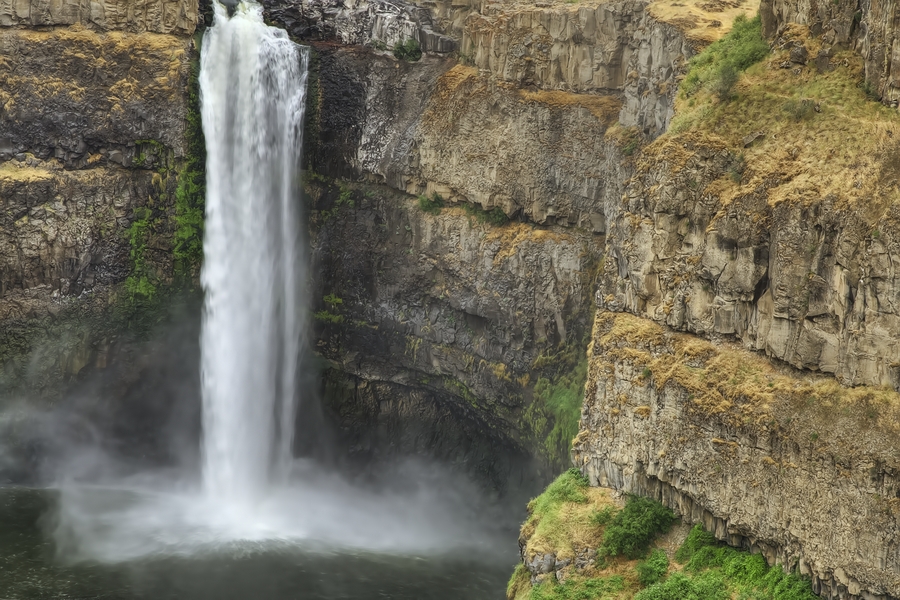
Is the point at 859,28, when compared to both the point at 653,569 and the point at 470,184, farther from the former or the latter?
the point at 470,184

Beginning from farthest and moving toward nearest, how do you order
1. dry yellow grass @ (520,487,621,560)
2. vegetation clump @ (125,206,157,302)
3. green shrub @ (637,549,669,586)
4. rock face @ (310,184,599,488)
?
1. vegetation clump @ (125,206,157,302)
2. rock face @ (310,184,599,488)
3. dry yellow grass @ (520,487,621,560)
4. green shrub @ (637,549,669,586)

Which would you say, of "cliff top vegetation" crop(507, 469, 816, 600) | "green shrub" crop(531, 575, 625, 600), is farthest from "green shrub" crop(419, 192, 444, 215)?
"green shrub" crop(531, 575, 625, 600)

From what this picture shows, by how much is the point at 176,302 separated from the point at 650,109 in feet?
70.2

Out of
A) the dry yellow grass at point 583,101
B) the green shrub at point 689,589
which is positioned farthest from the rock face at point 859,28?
the dry yellow grass at point 583,101

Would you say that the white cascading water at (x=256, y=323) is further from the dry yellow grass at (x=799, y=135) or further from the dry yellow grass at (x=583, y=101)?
the dry yellow grass at (x=799, y=135)

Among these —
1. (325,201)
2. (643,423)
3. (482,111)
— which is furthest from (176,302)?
(643,423)

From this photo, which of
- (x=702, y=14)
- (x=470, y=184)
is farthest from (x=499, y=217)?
(x=702, y=14)

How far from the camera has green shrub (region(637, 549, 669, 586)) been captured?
27234mm

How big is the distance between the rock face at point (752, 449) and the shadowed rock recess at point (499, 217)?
0.09 metres

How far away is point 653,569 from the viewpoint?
2728cm

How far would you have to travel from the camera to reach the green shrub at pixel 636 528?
92.4 feet

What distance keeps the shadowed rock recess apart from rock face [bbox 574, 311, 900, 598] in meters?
0.09

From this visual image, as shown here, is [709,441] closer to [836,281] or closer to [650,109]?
[836,281]

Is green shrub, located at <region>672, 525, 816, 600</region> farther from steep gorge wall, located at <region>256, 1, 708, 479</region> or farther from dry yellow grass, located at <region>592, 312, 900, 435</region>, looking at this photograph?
steep gorge wall, located at <region>256, 1, 708, 479</region>
